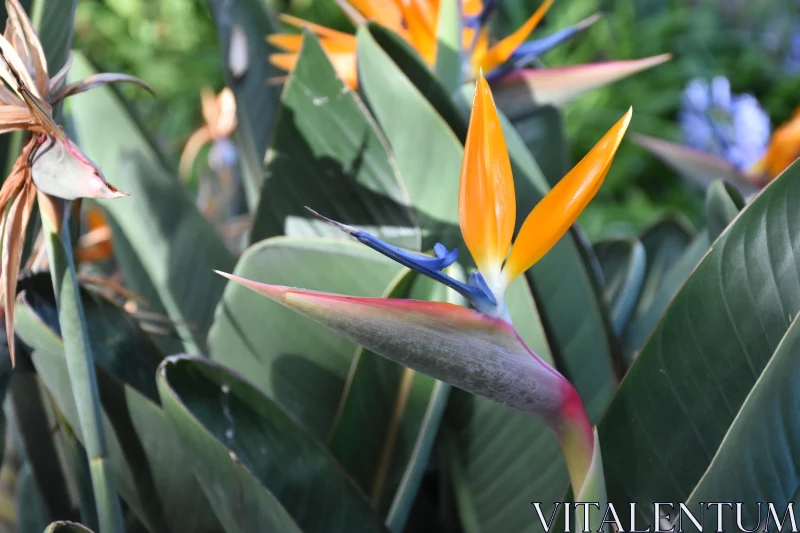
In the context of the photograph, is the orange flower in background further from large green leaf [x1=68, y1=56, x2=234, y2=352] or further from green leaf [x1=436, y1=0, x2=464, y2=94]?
large green leaf [x1=68, y1=56, x2=234, y2=352]

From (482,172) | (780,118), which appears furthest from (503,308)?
(780,118)

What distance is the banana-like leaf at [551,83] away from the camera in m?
0.49

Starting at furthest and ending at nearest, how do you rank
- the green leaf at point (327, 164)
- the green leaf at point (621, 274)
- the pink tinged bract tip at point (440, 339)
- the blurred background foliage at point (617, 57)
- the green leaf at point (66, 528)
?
the blurred background foliage at point (617, 57) → the green leaf at point (621, 274) → the green leaf at point (327, 164) → the green leaf at point (66, 528) → the pink tinged bract tip at point (440, 339)

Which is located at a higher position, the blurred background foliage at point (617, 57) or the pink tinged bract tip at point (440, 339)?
the blurred background foliage at point (617, 57)

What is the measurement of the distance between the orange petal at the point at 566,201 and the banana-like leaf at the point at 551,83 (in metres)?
0.24

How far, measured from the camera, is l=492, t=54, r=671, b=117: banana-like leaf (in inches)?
19.3

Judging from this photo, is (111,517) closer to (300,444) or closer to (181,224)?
(300,444)

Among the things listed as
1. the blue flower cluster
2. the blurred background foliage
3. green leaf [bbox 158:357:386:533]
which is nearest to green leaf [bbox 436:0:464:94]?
green leaf [bbox 158:357:386:533]

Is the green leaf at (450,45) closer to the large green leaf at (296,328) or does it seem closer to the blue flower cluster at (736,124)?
the large green leaf at (296,328)

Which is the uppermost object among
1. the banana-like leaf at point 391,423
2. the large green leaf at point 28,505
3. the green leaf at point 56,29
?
the green leaf at point 56,29

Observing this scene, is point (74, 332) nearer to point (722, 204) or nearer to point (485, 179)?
point (485, 179)

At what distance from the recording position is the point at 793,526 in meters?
0.33

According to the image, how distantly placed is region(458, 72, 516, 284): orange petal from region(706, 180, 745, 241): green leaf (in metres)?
0.24

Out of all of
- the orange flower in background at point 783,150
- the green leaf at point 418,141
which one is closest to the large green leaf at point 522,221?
the green leaf at point 418,141
